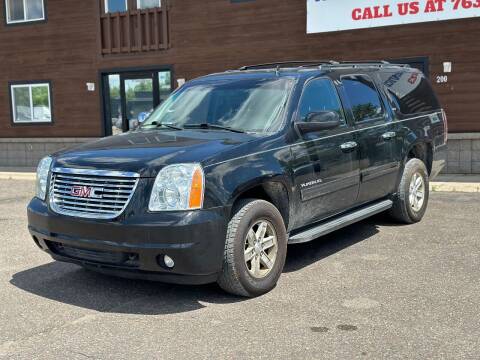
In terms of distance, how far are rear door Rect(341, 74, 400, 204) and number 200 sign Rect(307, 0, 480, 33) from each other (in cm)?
584

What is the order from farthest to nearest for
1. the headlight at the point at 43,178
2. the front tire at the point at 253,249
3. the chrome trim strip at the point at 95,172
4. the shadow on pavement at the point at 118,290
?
the headlight at the point at 43,178 → the shadow on pavement at the point at 118,290 → the front tire at the point at 253,249 → the chrome trim strip at the point at 95,172

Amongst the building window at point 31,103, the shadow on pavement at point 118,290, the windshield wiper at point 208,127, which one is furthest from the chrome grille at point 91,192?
the building window at point 31,103

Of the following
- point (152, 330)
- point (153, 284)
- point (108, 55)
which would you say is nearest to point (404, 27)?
point (108, 55)

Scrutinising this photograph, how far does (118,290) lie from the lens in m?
5.09

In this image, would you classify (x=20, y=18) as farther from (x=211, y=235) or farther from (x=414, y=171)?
(x=211, y=235)

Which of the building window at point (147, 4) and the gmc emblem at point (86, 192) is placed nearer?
the gmc emblem at point (86, 192)

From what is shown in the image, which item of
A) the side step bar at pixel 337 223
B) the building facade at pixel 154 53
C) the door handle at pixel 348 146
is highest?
the building facade at pixel 154 53

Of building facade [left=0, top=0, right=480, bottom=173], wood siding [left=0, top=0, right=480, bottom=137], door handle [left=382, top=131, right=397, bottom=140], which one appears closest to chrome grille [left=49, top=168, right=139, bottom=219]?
door handle [left=382, top=131, right=397, bottom=140]

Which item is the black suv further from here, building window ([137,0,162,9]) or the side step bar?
building window ([137,0,162,9])

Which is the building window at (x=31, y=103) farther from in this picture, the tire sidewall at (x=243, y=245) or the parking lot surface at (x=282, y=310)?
the tire sidewall at (x=243, y=245)

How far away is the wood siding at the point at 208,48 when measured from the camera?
11.8m

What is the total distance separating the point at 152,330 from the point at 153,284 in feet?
3.59

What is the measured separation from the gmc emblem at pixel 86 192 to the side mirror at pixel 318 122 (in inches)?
76.5

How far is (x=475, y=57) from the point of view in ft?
37.9
